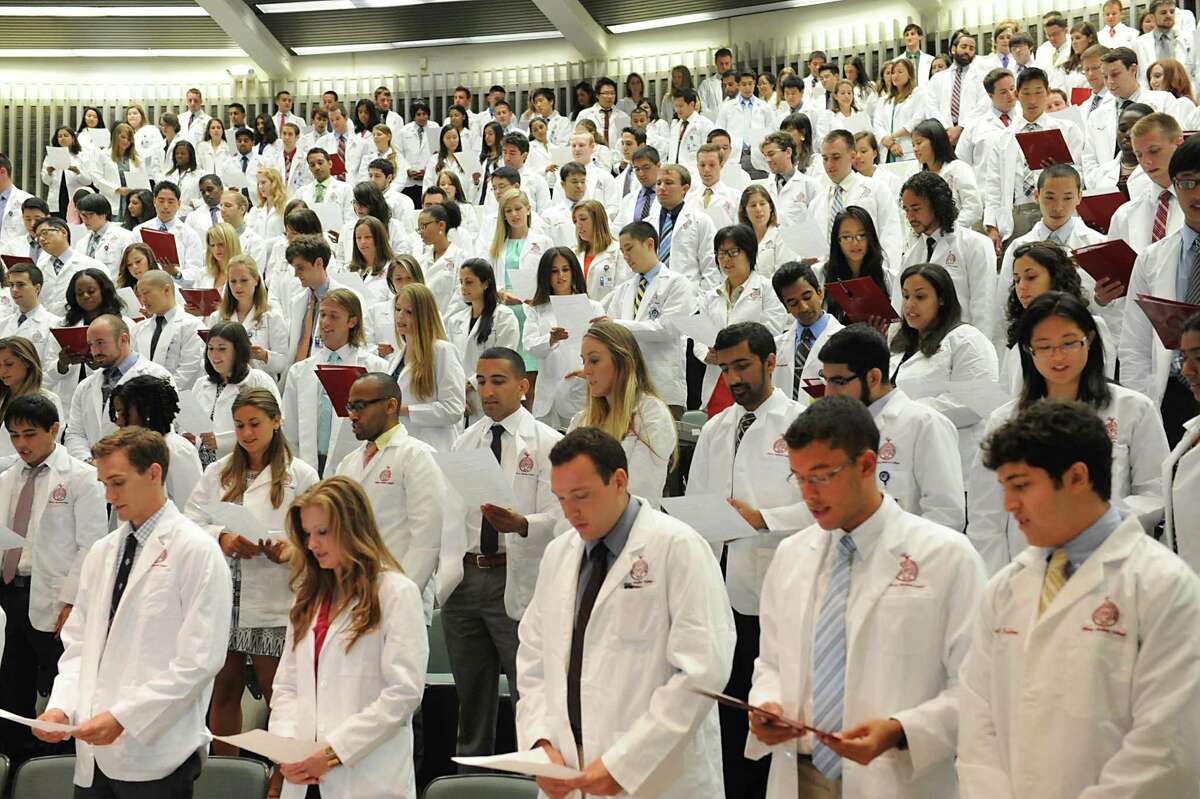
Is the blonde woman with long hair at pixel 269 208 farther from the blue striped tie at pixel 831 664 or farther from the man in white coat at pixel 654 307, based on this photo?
the blue striped tie at pixel 831 664

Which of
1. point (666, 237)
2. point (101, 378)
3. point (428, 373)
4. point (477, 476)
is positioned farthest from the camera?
point (666, 237)

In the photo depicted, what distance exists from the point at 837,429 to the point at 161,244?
808cm

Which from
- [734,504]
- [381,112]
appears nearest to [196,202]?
[381,112]

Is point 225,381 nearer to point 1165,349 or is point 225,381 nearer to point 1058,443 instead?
point 1165,349

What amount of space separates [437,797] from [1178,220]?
4.45 metres

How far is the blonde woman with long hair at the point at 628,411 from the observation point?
5469 millimetres

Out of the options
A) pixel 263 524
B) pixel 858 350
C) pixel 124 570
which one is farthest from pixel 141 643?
pixel 858 350

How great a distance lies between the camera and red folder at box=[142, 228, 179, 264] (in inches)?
403

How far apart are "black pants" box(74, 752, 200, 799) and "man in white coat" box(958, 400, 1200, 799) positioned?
8.44ft

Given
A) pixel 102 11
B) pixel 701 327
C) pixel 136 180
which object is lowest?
pixel 701 327

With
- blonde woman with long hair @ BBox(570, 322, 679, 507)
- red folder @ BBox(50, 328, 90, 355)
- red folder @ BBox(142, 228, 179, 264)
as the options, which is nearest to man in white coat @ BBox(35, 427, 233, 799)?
blonde woman with long hair @ BBox(570, 322, 679, 507)

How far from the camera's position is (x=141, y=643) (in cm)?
439

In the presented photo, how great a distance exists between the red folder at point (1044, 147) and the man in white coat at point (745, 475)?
346cm

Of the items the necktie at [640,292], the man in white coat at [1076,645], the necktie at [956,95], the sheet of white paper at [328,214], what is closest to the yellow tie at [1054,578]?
the man in white coat at [1076,645]
